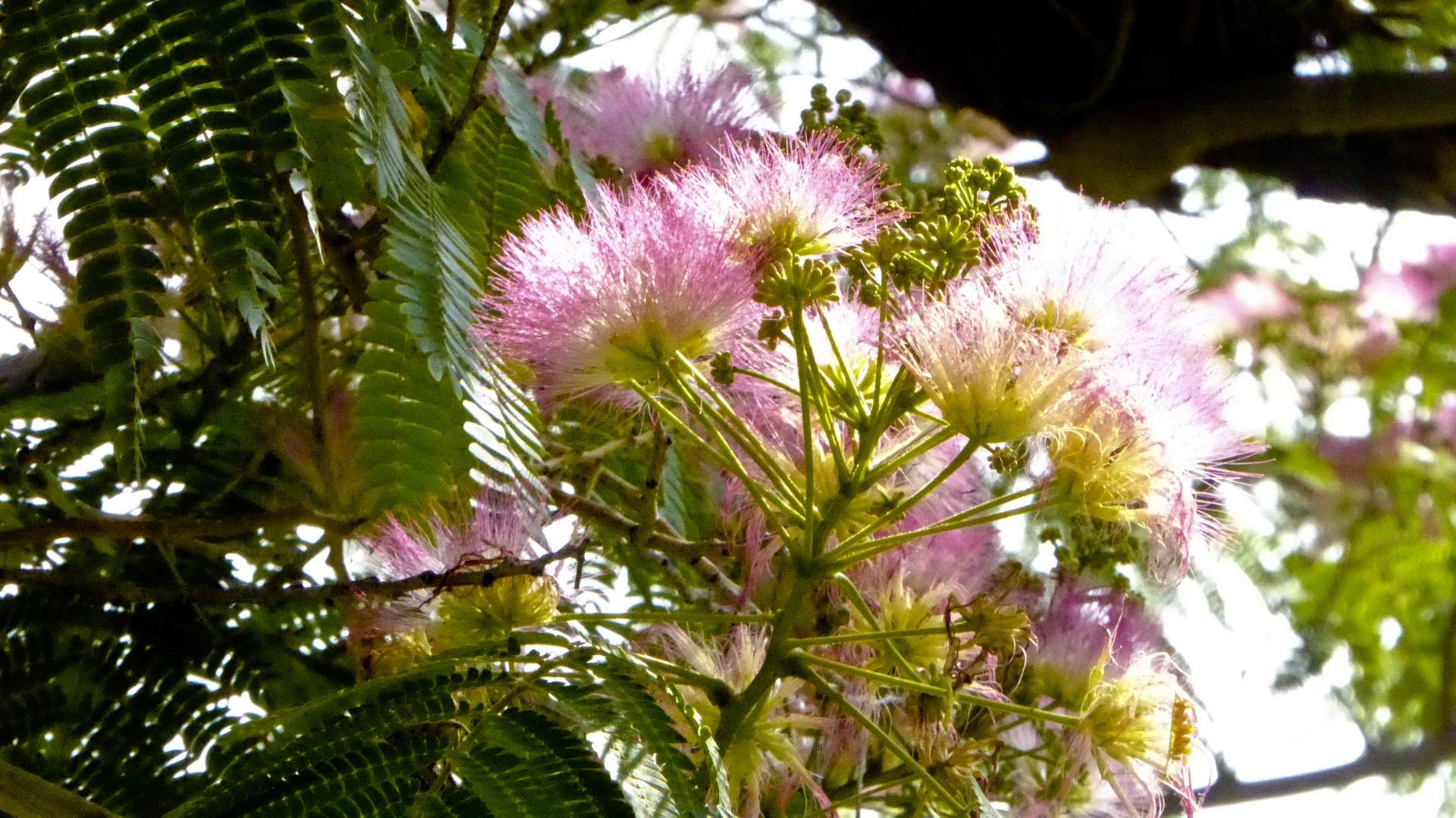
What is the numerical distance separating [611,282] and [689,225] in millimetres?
71

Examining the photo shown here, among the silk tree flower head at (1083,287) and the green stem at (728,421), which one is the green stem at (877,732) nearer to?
the green stem at (728,421)

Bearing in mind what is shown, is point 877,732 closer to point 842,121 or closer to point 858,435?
point 858,435

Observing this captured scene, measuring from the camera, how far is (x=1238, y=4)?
2260 millimetres

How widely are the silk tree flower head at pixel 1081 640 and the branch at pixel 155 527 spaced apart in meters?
0.64

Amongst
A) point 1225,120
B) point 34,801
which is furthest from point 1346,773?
point 34,801

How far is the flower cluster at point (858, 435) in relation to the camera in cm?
94

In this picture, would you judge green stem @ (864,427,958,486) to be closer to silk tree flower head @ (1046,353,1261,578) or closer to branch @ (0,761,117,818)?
silk tree flower head @ (1046,353,1261,578)

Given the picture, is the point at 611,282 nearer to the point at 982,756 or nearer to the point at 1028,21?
the point at 982,756

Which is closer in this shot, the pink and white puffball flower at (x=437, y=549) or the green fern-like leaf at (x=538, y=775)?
the green fern-like leaf at (x=538, y=775)

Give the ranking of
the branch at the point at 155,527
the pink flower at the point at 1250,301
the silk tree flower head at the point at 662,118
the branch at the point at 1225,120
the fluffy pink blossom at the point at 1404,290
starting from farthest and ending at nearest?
the fluffy pink blossom at the point at 1404,290 < the pink flower at the point at 1250,301 < the branch at the point at 1225,120 < the silk tree flower head at the point at 662,118 < the branch at the point at 155,527

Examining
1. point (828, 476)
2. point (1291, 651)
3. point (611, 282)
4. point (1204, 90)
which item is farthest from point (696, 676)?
point (1291, 651)

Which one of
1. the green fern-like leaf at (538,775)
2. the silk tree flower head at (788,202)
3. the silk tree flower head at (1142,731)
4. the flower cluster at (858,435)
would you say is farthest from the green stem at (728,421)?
the silk tree flower head at (1142,731)

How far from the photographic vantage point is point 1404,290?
3.22m

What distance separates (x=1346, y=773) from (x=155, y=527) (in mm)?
2019
